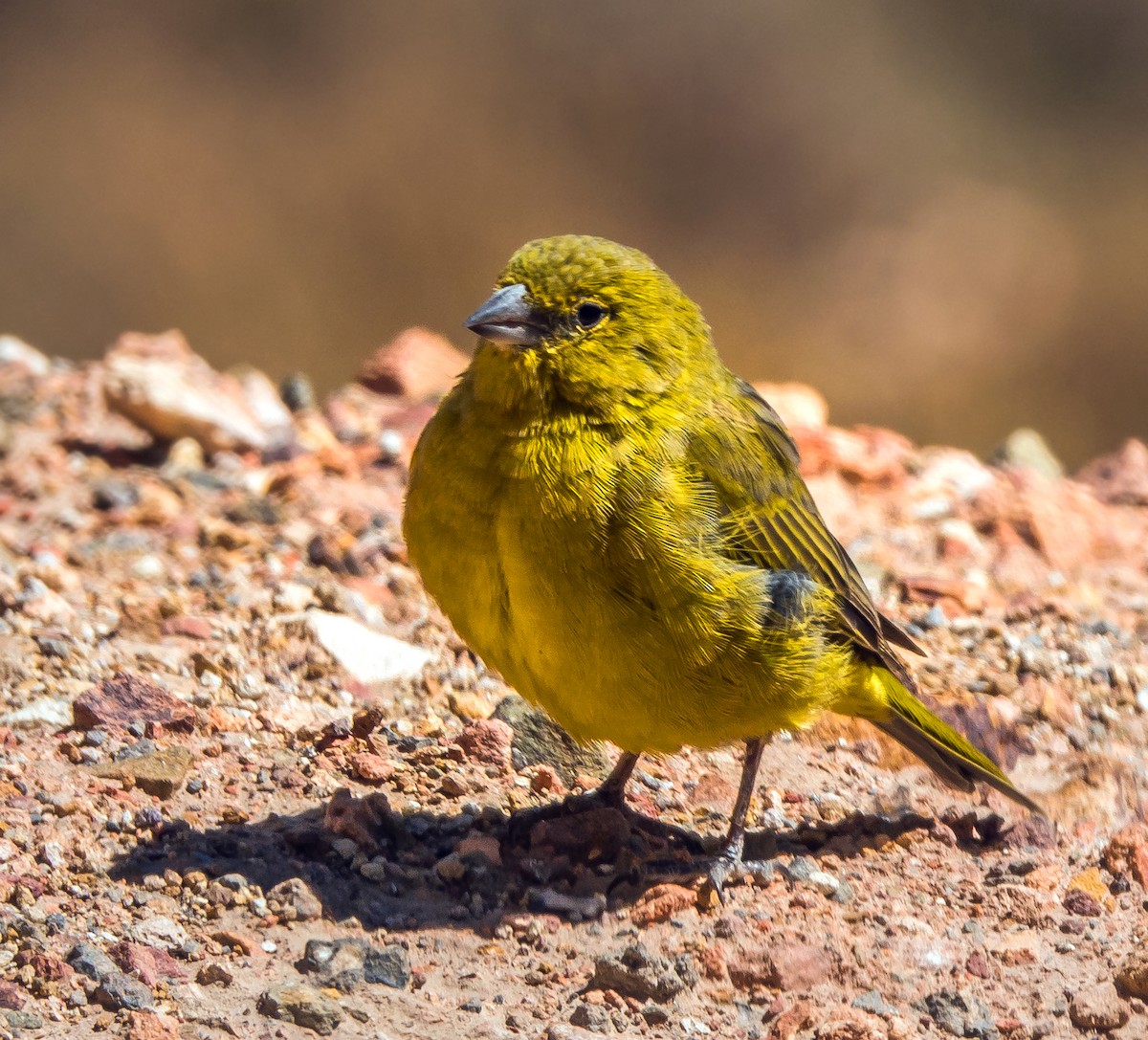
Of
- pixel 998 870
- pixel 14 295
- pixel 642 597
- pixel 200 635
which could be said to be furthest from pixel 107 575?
pixel 14 295

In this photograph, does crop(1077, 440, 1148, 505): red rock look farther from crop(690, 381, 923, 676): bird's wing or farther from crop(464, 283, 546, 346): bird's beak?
crop(464, 283, 546, 346): bird's beak

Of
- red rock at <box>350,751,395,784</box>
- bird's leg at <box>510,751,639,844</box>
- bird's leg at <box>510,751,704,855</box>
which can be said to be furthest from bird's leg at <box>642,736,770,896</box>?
red rock at <box>350,751,395,784</box>

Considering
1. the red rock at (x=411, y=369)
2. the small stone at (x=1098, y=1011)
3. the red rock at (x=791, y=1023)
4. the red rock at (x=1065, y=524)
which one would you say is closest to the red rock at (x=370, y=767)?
the red rock at (x=791, y=1023)

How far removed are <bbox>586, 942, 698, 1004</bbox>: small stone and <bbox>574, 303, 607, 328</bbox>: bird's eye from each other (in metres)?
1.40

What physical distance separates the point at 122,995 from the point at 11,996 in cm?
20

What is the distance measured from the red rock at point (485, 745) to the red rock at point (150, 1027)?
51.4 inches

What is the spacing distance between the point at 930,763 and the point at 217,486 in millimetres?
3144

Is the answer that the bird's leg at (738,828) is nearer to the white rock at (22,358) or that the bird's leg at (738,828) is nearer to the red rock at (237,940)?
the red rock at (237,940)

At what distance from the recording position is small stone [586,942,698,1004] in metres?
3.28

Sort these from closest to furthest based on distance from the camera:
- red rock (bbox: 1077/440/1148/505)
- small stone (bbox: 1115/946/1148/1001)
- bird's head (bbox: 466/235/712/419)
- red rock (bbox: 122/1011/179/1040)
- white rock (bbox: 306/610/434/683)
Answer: red rock (bbox: 122/1011/179/1040)
small stone (bbox: 1115/946/1148/1001)
bird's head (bbox: 466/235/712/419)
white rock (bbox: 306/610/434/683)
red rock (bbox: 1077/440/1148/505)

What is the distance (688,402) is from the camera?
376 centimetres

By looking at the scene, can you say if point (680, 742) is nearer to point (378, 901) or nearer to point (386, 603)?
point (378, 901)

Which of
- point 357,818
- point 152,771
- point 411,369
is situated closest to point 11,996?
point 152,771

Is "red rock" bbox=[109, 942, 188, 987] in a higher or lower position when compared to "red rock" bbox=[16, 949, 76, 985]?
higher
